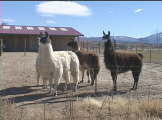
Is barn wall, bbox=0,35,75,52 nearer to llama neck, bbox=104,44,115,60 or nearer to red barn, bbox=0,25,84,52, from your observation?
red barn, bbox=0,25,84,52

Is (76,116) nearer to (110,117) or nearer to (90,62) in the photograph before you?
(110,117)

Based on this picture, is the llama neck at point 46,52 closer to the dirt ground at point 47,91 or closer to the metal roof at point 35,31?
the dirt ground at point 47,91

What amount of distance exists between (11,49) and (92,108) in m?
29.9

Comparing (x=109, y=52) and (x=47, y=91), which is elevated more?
(x=109, y=52)

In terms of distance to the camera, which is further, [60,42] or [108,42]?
[60,42]

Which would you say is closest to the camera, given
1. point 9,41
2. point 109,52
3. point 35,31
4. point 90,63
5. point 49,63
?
point 49,63

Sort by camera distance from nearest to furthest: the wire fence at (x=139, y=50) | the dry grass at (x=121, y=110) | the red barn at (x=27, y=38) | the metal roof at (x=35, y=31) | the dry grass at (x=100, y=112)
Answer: the dry grass at (x=100, y=112) < the dry grass at (x=121, y=110) < the wire fence at (x=139, y=50) < the red barn at (x=27, y=38) < the metal roof at (x=35, y=31)

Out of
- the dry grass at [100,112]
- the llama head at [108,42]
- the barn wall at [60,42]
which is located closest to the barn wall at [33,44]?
the barn wall at [60,42]

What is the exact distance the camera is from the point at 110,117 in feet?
16.5

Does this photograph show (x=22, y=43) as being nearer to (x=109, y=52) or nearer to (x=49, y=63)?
(x=109, y=52)

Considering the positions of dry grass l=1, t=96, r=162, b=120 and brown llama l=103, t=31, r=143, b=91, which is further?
brown llama l=103, t=31, r=143, b=91

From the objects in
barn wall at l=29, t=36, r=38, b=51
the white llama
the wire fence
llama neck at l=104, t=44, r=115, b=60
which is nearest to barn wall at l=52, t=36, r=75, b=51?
the wire fence

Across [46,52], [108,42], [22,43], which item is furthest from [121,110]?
[22,43]

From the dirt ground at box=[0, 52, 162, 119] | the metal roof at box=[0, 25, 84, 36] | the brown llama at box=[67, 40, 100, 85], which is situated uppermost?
the metal roof at box=[0, 25, 84, 36]
